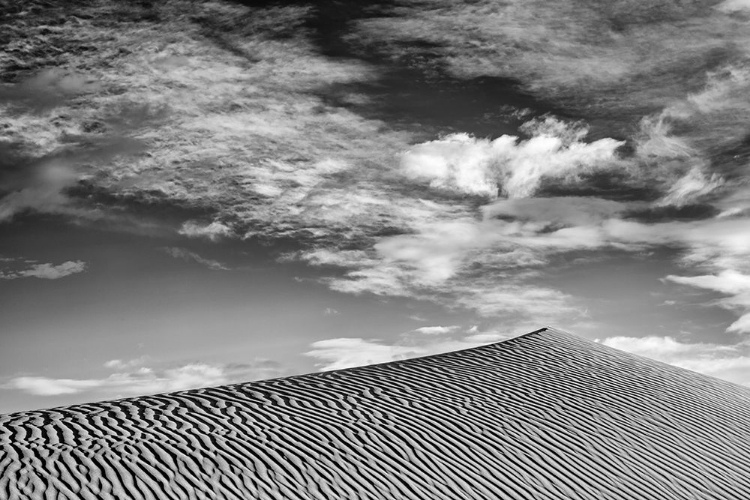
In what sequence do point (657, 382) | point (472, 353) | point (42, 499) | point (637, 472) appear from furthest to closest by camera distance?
1. point (472, 353)
2. point (657, 382)
3. point (637, 472)
4. point (42, 499)

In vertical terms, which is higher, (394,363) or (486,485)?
(394,363)

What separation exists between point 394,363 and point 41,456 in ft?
33.0

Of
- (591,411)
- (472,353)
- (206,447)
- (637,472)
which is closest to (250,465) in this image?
(206,447)

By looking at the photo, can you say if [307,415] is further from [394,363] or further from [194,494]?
[394,363]

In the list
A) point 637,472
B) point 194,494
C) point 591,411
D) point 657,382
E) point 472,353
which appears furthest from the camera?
point 472,353

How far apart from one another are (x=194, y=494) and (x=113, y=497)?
3.02 ft

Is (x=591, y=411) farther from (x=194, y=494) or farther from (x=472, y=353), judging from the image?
(x=194, y=494)

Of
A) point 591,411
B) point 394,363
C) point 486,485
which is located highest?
point 394,363

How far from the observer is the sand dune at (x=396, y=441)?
10.2 metres

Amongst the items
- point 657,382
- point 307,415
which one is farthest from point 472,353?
point 307,415

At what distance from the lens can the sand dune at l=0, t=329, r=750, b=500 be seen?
1022 centimetres

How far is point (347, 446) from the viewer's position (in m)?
11.8

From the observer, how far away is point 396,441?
12297mm

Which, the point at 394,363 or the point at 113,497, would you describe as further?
the point at 394,363
